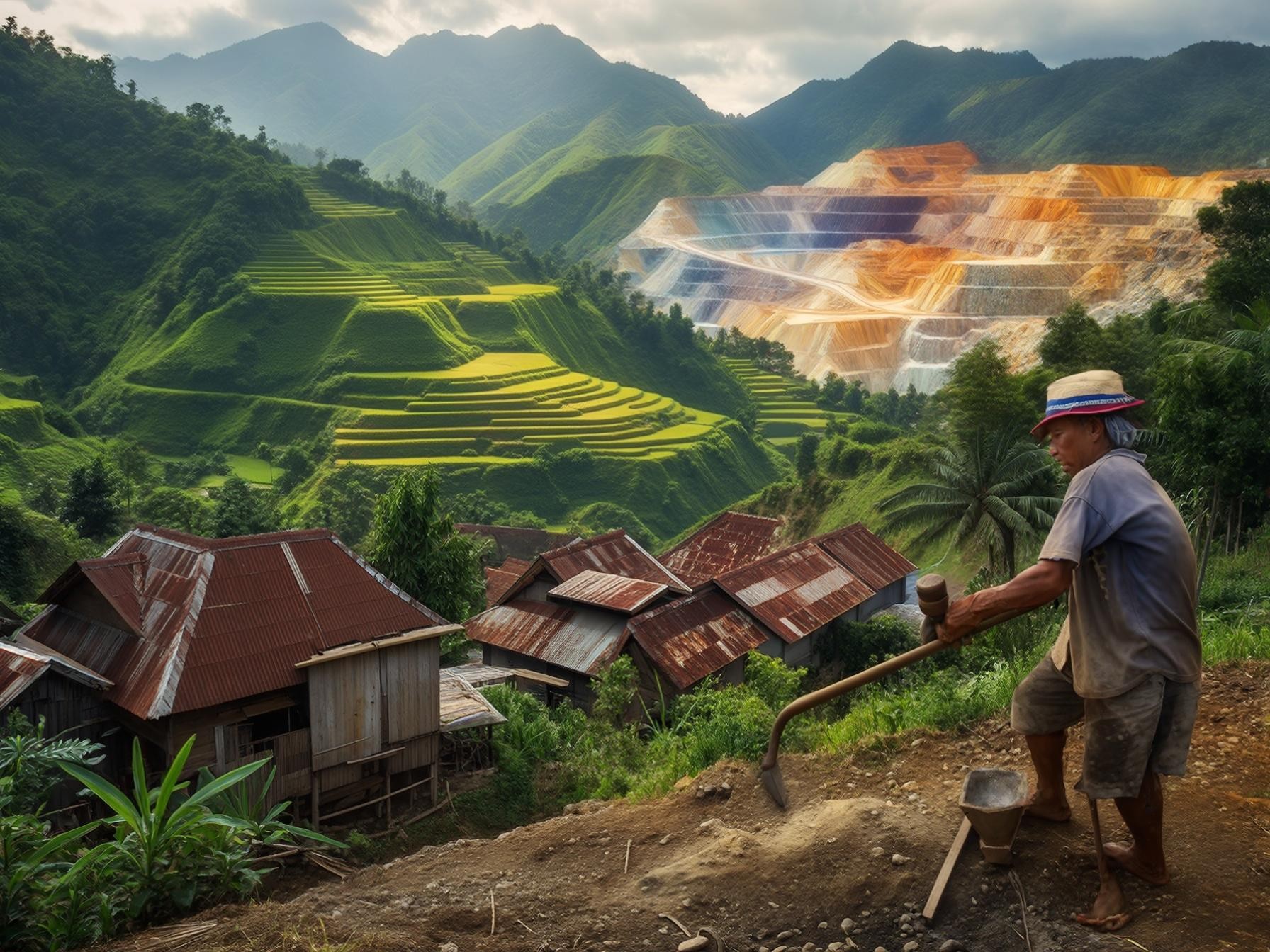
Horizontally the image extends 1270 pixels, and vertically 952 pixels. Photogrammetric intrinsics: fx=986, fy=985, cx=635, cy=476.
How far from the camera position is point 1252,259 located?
22500 mm

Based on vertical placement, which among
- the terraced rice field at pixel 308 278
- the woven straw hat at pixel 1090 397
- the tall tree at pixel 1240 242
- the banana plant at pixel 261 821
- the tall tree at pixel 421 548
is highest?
the terraced rice field at pixel 308 278

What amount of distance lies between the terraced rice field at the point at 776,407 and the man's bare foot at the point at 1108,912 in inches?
2277

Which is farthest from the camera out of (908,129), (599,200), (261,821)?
(908,129)

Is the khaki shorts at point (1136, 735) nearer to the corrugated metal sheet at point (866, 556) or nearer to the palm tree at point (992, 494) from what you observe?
the palm tree at point (992, 494)

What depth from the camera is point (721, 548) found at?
29.0 metres

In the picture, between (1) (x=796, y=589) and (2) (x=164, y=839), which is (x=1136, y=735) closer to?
(2) (x=164, y=839)

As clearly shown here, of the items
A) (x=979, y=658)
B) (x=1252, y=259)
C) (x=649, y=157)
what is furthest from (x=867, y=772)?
(x=649, y=157)

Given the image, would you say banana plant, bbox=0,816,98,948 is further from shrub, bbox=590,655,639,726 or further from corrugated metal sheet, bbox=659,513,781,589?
corrugated metal sheet, bbox=659,513,781,589

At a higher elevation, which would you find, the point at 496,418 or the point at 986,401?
the point at 986,401

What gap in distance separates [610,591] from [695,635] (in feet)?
5.48

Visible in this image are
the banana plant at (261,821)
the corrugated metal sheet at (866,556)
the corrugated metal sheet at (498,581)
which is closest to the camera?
the banana plant at (261,821)

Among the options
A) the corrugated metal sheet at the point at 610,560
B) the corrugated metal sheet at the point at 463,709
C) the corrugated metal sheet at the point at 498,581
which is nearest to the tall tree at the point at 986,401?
the corrugated metal sheet at the point at 610,560

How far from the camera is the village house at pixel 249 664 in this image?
970cm

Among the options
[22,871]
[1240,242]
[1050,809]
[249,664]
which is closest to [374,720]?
[249,664]
